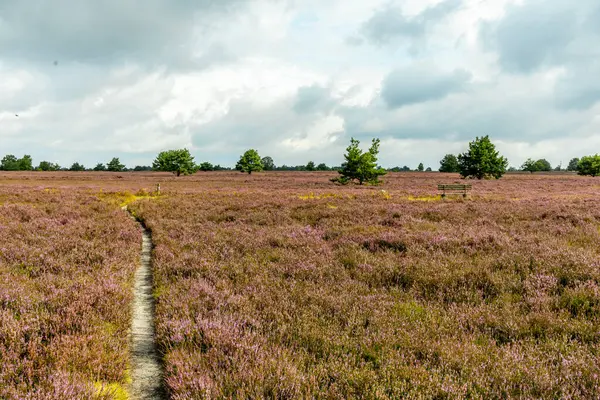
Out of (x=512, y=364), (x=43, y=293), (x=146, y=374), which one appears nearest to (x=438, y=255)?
(x=512, y=364)

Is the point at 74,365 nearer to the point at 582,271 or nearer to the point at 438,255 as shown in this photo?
the point at 438,255

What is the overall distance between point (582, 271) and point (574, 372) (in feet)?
12.8

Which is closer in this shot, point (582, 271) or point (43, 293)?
point (43, 293)

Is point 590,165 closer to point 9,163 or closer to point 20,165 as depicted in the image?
point 20,165

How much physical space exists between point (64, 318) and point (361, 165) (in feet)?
151

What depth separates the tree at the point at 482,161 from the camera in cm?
6719

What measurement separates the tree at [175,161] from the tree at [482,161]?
222 ft

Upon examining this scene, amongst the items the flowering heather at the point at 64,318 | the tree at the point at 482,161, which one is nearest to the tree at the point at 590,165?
the tree at the point at 482,161

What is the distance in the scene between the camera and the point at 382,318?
4758 millimetres

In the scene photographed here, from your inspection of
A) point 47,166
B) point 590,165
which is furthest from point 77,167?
point 590,165

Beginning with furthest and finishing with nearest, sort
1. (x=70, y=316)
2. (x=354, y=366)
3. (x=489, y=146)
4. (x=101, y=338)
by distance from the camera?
(x=489, y=146)
(x=70, y=316)
(x=101, y=338)
(x=354, y=366)

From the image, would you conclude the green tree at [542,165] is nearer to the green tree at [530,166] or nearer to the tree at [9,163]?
the green tree at [530,166]

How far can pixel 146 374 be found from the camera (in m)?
3.84

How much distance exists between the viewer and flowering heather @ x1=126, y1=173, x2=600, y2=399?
3350 mm
